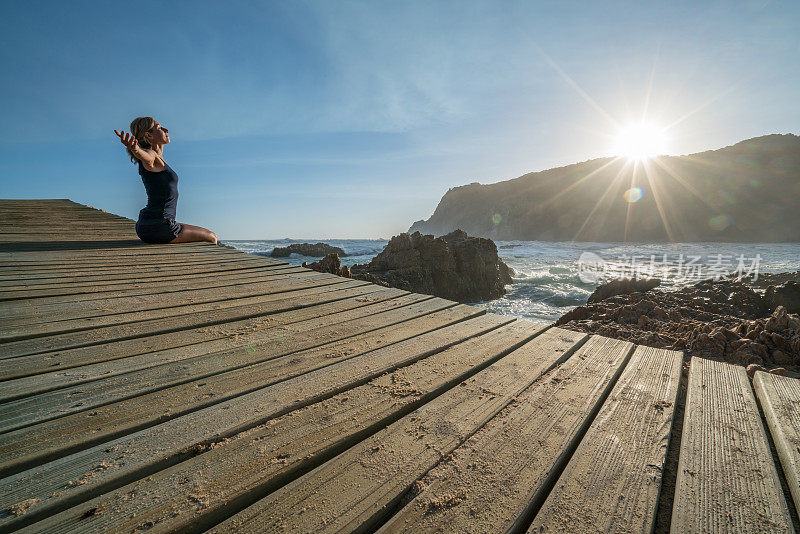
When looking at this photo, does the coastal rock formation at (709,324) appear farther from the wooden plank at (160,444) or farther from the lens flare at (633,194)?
the lens flare at (633,194)

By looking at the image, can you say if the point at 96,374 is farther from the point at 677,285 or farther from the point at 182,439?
the point at 677,285

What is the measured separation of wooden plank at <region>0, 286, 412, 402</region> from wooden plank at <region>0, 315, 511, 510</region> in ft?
1.41

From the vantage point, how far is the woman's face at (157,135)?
426 centimetres

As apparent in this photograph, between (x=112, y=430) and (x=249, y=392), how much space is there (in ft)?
1.31

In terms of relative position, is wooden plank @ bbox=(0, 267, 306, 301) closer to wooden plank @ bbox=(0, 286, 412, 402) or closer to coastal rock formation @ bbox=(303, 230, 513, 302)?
wooden plank @ bbox=(0, 286, 412, 402)

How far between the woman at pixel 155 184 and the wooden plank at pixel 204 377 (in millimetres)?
3602

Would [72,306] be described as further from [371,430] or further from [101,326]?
[371,430]

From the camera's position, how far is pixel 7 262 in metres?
3.22

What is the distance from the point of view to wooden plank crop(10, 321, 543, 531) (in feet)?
2.45

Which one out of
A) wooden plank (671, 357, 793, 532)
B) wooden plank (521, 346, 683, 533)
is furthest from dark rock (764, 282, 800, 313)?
wooden plank (521, 346, 683, 533)

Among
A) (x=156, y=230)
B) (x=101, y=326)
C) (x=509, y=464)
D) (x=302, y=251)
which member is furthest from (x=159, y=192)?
(x=302, y=251)

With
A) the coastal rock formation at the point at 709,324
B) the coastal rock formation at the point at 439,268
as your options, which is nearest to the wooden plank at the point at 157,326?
the coastal rock formation at the point at 709,324

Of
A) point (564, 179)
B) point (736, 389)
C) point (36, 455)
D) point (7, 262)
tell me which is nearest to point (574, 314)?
point (736, 389)

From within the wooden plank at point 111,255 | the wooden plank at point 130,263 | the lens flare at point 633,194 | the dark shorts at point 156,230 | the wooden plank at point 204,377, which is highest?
the lens flare at point 633,194
